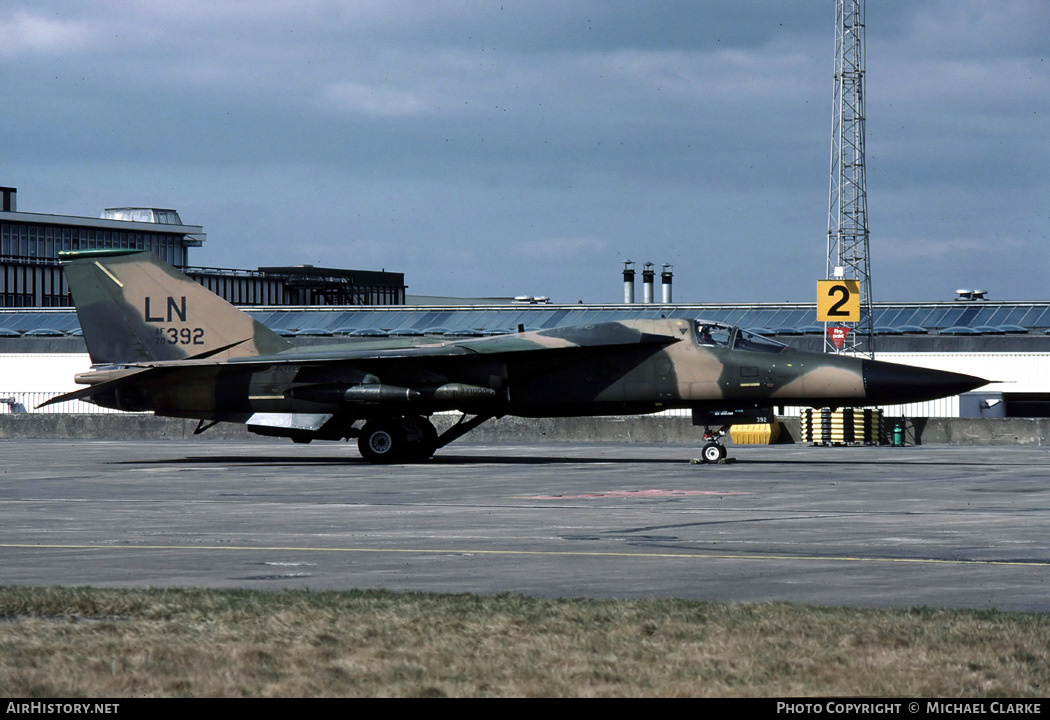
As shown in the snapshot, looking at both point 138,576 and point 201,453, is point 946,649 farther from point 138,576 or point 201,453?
point 201,453

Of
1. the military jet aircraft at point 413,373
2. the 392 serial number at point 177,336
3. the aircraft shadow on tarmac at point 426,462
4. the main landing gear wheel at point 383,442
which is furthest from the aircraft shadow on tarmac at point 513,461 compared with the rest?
the 392 serial number at point 177,336

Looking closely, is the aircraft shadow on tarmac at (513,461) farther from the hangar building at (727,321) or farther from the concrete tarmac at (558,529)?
the hangar building at (727,321)

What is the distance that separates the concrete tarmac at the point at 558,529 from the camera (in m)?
10.5

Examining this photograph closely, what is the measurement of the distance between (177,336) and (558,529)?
1860 centimetres

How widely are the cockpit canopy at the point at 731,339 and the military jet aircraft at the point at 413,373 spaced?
4cm

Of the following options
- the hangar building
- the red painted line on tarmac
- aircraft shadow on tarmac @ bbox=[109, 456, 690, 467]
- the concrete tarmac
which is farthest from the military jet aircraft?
the red painted line on tarmac

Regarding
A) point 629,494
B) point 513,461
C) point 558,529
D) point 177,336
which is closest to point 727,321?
point 513,461

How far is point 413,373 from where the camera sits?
29.1 m

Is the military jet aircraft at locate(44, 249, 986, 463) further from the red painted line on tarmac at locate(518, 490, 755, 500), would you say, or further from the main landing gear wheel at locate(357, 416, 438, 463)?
the red painted line on tarmac at locate(518, 490, 755, 500)

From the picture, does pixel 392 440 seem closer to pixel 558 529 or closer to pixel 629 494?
pixel 629 494

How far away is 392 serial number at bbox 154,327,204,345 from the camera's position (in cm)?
3103

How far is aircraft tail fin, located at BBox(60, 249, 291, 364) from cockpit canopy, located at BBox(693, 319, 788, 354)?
1026 centimetres

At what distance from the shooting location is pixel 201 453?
1423 inches
